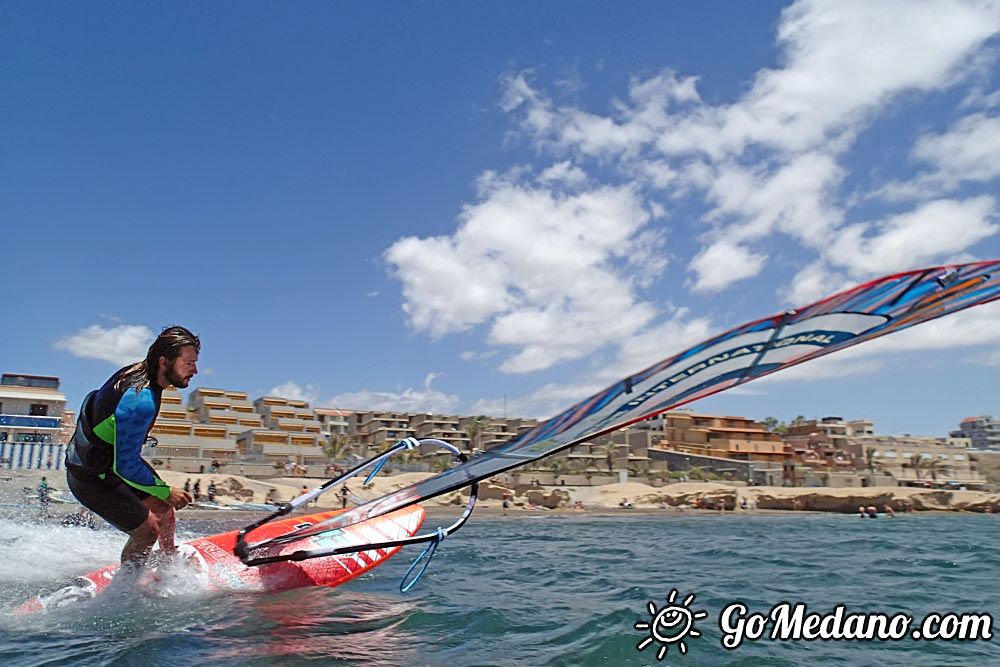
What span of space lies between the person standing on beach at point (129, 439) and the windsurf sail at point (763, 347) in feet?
8.98

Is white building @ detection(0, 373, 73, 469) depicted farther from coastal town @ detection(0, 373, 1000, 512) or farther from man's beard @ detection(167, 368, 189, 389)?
man's beard @ detection(167, 368, 189, 389)

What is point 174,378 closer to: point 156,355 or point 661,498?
point 156,355

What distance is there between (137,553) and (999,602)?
365 inches

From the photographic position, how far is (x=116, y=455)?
536 centimetres

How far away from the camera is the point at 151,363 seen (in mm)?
5574

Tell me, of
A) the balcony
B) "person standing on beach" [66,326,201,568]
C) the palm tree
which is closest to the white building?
the balcony

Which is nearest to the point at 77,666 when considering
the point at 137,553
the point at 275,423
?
the point at 137,553

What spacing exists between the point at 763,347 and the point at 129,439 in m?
4.77

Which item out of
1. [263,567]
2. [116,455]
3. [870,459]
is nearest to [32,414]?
[263,567]

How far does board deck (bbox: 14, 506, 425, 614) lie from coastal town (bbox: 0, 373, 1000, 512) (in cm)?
971

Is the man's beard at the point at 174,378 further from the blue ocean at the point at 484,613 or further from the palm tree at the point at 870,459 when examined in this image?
the palm tree at the point at 870,459

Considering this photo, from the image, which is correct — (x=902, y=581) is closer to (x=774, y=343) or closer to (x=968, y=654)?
(x=968, y=654)

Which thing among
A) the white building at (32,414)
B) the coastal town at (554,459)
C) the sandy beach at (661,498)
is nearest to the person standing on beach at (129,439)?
the coastal town at (554,459)

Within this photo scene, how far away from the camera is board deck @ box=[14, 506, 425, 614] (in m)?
6.35
